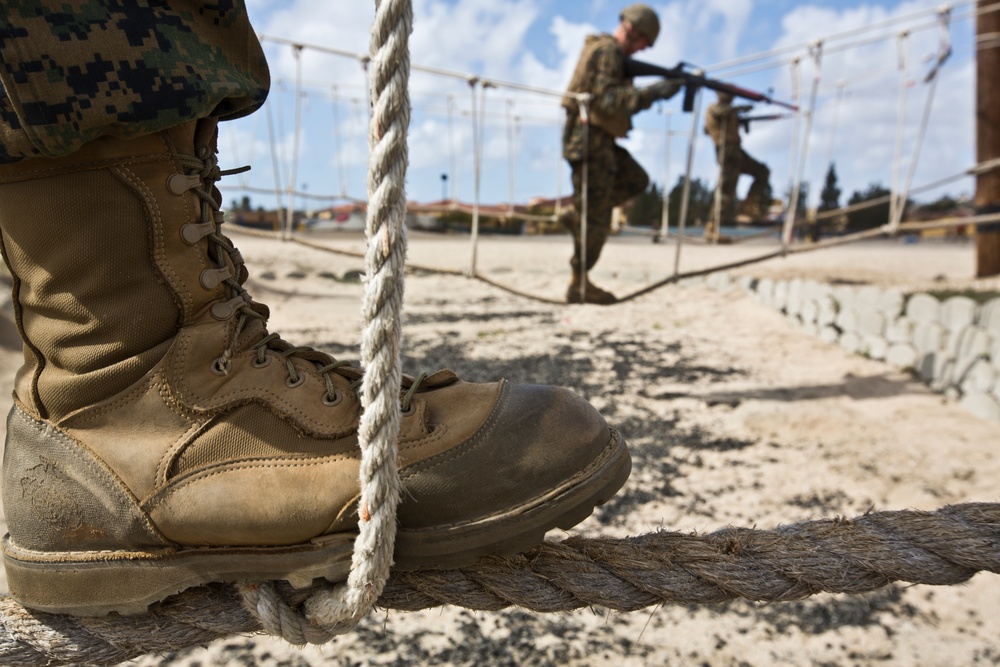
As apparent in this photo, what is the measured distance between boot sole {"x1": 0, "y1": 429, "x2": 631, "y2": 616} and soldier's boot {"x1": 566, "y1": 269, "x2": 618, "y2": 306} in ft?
13.3

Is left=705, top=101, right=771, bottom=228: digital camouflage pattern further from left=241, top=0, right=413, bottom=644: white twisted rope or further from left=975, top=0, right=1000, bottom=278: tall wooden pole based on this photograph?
left=241, top=0, right=413, bottom=644: white twisted rope

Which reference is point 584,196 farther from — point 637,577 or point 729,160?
point 637,577

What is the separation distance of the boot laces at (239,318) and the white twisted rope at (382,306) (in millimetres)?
125

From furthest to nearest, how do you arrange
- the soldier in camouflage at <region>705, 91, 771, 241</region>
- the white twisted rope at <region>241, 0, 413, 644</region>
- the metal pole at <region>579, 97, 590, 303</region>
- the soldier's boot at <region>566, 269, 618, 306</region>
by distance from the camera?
1. the soldier in camouflage at <region>705, 91, 771, 241</region>
2. the soldier's boot at <region>566, 269, 618, 306</region>
3. the metal pole at <region>579, 97, 590, 303</region>
4. the white twisted rope at <region>241, 0, 413, 644</region>

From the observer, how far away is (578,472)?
80 cm

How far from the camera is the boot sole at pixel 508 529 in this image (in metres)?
0.77

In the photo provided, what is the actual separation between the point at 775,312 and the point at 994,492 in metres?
4.29

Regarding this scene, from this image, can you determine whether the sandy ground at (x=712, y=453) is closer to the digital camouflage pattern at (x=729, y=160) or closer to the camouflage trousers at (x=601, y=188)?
the camouflage trousers at (x=601, y=188)

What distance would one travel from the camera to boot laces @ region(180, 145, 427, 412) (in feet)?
2.59

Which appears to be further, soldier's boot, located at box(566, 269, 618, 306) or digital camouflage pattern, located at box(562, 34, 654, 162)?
soldier's boot, located at box(566, 269, 618, 306)

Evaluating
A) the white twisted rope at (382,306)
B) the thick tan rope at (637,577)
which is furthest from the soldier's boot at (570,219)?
the white twisted rope at (382,306)

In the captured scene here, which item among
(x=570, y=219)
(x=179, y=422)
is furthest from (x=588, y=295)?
(x=179, y=422)

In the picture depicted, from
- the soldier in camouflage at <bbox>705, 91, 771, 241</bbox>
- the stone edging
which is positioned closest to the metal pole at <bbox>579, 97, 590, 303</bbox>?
the soldier in camouflage at <bbox>705, 91, 771, 241</bbox>

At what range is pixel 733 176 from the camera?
6.76m
